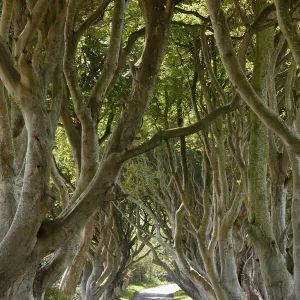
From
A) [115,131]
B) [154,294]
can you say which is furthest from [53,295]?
[154,294]

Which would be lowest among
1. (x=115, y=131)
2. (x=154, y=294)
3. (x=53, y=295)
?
(x=53, y=295)

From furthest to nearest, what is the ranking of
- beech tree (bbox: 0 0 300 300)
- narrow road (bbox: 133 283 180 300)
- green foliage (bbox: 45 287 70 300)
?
narrow road (bbox: 133 283 180 300) < green foliage (bbox: 45 287 70 300) < beech tree (bbox: 0 0 300 300)

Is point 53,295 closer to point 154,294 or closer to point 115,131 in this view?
point 115,131

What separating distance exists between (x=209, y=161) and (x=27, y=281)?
17.5 ft

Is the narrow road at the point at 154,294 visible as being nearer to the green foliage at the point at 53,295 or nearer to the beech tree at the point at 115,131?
the green foliage at the point at 53,295

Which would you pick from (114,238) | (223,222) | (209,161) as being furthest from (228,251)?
(114,238)

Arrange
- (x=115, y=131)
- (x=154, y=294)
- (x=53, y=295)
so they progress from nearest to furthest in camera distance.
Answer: (x=115, y=131) < (x=53, y=295) < (x=154, y=294)

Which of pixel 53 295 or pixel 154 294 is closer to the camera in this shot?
pixel 53 295

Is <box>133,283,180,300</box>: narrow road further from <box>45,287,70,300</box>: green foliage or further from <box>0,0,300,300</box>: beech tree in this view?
<box>0,0,300,300</box>: beech tree

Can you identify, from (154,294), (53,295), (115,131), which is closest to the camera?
(115,131)

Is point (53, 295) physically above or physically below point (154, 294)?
below

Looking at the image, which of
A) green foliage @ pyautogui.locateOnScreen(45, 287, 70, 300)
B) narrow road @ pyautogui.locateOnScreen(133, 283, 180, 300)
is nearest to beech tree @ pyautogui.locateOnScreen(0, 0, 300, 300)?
green foliage @ pyautogui.locateOnScreen(45, 287, 70, 300)

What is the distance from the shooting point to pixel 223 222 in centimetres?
885

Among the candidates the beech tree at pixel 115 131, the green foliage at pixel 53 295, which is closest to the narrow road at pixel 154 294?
the green foliage at pixel 53 295
